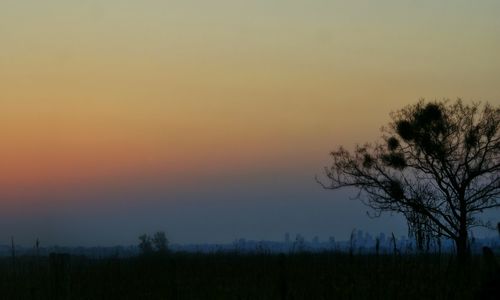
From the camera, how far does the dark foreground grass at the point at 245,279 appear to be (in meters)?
6.14

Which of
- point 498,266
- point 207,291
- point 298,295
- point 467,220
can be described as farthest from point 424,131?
point 498,266

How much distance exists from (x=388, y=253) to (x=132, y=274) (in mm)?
11663

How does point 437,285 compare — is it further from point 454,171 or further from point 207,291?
point 454,171

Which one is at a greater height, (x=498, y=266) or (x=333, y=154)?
(x=333, y=154)

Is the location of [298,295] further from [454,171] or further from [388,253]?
[454,171]

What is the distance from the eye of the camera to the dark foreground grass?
614 cm

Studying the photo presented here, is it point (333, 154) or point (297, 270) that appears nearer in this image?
point (297, 270)

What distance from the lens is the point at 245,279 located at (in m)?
14.5

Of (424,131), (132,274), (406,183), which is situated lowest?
(132,274)

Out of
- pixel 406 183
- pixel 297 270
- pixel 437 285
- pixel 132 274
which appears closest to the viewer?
pixel 437 285

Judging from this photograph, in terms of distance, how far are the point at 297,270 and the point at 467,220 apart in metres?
14.3

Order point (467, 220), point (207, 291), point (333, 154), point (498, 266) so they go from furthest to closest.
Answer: point (333, 154), point (467, 220), point (207, 291), point (498, 266)

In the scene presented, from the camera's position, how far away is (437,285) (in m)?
6.40

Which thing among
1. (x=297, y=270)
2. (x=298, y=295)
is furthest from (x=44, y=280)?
(x=298, y=295)
